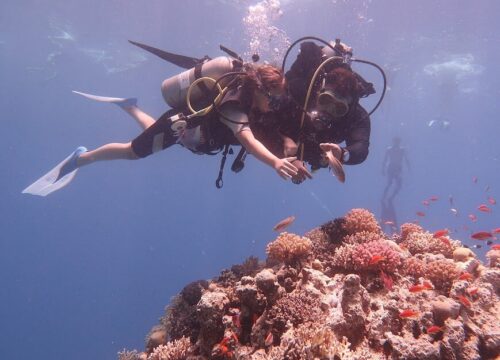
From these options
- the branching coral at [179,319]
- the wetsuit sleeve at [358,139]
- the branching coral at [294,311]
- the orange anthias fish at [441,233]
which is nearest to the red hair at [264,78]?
the wetsuit sleeve at [358,139]

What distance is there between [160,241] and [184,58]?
105319 mm

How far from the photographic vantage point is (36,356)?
52.4 metres

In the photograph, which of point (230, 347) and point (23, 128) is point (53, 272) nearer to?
point (23, 128)

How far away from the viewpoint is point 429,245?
604 centimetres

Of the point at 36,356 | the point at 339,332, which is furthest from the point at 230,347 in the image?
the point at 36,356

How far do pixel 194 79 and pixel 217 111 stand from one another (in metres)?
1.28

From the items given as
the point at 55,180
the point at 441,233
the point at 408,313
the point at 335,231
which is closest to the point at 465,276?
the point at 408,313

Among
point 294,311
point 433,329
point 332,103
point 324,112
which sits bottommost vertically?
point 294,311

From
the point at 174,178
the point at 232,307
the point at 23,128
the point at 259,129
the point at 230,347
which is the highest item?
the point at 174,178

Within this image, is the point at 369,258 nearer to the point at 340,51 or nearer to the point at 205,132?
the point at 205,132

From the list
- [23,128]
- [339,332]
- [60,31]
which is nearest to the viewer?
[339,332]

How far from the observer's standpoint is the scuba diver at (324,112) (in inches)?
197

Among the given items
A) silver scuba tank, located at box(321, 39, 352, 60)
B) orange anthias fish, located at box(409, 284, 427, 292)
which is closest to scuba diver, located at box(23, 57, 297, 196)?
silver scuba tank, located at box(321, 39, 352, 60)

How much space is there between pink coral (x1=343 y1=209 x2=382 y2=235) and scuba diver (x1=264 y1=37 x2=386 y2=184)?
1162mm
